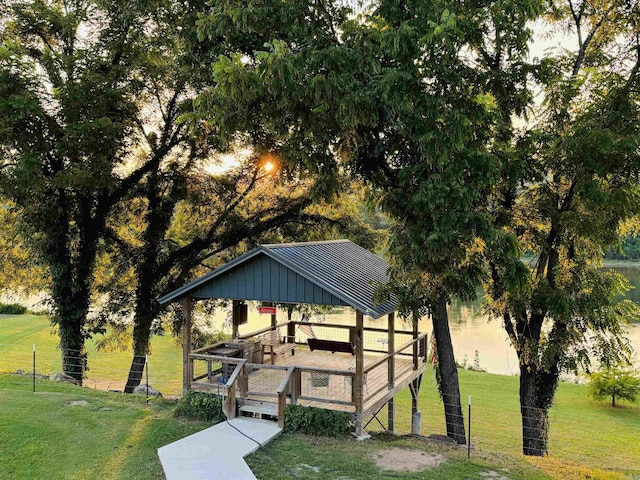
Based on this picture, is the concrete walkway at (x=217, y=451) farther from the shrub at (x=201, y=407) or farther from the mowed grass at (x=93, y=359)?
the mowed grass at (x=93, y=359)

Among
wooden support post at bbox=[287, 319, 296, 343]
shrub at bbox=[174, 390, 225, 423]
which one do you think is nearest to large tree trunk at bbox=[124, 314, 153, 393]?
wooden support post at bbox=[287, 319, 296, 343]

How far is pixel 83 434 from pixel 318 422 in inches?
149

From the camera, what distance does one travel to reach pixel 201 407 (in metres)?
9.31

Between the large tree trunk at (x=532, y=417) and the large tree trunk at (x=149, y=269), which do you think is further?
the large tree trunk at (x=149, y=269)

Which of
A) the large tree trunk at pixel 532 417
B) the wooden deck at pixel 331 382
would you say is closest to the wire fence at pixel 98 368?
the wooden deck at pixel 331 382

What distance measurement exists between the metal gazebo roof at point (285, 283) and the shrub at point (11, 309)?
97.0 feet

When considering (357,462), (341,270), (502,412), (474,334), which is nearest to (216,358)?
(341,270)

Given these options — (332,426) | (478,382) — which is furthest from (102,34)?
(478,382)

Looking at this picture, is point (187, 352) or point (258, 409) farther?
point (187, 352)

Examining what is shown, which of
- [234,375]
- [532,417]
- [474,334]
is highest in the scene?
[234,375]

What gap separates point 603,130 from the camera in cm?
855

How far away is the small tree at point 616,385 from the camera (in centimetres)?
1823

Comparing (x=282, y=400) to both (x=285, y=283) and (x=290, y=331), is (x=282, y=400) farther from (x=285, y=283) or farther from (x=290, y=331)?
(x=290, y=331)

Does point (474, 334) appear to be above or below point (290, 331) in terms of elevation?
below
